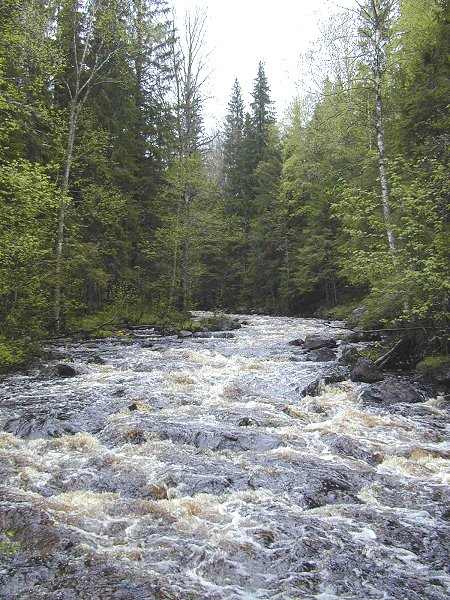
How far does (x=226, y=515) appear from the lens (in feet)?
18.3

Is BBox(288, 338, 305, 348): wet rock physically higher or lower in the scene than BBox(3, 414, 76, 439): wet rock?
higher

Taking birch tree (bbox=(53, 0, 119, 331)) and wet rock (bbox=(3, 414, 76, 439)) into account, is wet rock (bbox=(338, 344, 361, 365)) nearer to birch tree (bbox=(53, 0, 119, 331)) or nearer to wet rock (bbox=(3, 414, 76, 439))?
wet rock (bbox=(3, 414, 76, 439))

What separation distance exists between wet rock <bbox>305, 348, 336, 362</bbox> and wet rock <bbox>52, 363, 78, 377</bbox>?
6967mm

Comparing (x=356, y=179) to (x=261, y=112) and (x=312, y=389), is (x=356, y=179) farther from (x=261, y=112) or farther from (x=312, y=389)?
(x=261, y=112)

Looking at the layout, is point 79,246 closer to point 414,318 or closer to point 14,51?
point 14,51

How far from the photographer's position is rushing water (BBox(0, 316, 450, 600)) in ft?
14.4

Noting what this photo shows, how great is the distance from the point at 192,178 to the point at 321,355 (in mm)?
14271

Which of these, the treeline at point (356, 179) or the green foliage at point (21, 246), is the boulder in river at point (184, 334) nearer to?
the green foliage at point (21, 246)

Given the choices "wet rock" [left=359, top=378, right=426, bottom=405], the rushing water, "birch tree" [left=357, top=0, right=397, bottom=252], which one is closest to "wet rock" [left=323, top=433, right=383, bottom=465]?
the rushing water

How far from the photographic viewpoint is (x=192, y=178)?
25.6 m

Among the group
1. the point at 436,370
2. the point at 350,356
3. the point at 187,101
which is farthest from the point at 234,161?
the point at 436,370

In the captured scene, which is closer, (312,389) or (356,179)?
(312,389)

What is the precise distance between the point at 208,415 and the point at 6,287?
20.8 feet

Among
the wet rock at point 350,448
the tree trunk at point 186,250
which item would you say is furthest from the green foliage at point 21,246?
the tree trunk at point 186,250
